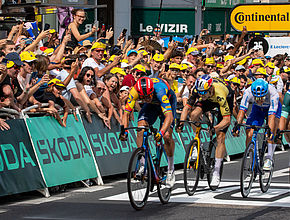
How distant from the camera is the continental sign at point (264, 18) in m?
26.2

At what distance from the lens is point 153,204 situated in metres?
11.1

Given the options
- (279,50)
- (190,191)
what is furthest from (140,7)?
(190,191)

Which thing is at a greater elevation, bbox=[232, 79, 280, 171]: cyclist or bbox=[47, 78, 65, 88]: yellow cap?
bbox=[47, 78, 65, 88]: yellow cap

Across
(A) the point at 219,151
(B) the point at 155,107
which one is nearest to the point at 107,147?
(A) the point at 219,151

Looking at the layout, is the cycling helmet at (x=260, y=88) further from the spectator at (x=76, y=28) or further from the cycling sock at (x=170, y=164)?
the spectator at (x=76, y=28)

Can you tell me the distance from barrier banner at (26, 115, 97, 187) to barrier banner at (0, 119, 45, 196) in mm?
194

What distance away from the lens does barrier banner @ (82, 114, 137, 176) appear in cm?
1362

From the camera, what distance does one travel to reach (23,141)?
38.4 feet

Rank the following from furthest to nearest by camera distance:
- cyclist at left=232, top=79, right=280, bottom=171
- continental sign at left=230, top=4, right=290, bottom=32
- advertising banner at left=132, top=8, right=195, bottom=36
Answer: advertising banner at left=132, top=8, right=195, bottom=36
continental sign at left=230, top=4, right=290, bottom=32
cyclist at left=232, top=79, right=280, bottom=171

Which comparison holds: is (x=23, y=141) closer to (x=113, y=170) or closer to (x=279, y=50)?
(x=113, y=170)

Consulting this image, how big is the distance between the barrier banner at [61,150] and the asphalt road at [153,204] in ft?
0.98

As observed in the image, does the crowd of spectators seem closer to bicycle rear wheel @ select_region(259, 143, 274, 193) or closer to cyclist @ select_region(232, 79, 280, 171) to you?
cyclist @ select_region(232, 79, 280, 171)

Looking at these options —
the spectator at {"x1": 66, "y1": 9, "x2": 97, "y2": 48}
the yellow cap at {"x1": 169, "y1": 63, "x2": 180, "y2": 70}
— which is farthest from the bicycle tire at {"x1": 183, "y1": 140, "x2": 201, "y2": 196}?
the spectator at {"x1": 66, "y1": 9, "x2": 97, "y2": 48}

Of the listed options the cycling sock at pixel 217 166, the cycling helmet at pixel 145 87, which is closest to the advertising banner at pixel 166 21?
the cycling sock at pixel 217 166
